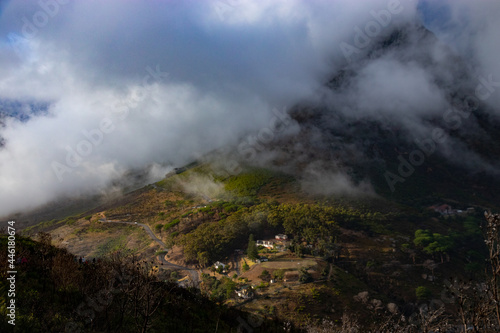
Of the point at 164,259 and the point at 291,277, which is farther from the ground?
the point at 164,259

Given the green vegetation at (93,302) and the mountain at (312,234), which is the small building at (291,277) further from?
the green vegetation at (93,302)

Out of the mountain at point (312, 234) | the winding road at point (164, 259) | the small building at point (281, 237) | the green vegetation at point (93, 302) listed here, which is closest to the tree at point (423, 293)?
the mountain at point (312, 234)

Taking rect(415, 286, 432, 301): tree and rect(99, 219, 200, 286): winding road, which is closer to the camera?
rect(415, 286, 432, 301): tree

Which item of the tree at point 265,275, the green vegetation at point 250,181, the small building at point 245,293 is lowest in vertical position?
the small building at point 245,293

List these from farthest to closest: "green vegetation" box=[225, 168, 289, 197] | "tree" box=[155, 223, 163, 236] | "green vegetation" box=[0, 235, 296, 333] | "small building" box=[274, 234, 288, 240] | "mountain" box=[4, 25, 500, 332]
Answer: "green vegetation" box=[225, 168, 289, 197]
"tree" box=[155, 223, 163, 236]
"small building" box=[274, 234, 288, 240]
"mountain" box=[4, 25, 500, 332]
"green vegetation" box=[0, 235, 296, 333]

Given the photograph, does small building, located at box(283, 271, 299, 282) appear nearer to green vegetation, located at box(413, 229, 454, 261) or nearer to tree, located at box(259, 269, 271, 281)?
tree, located at box(259, 269, 271, 281)

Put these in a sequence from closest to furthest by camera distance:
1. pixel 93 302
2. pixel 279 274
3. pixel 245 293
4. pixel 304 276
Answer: pixel 93 302, pixel 245 293, pixel 304 276, pixel 279 274

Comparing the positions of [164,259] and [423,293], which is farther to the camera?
[164,259]

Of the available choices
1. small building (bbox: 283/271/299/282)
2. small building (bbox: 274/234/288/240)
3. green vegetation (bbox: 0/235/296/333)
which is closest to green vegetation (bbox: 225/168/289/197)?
small building (bbox: 274/234/288/240)

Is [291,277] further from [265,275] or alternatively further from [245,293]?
[245,293]

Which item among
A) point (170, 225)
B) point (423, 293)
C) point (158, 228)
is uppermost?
point (170, 225)

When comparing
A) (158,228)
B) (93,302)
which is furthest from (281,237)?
(93,302)
